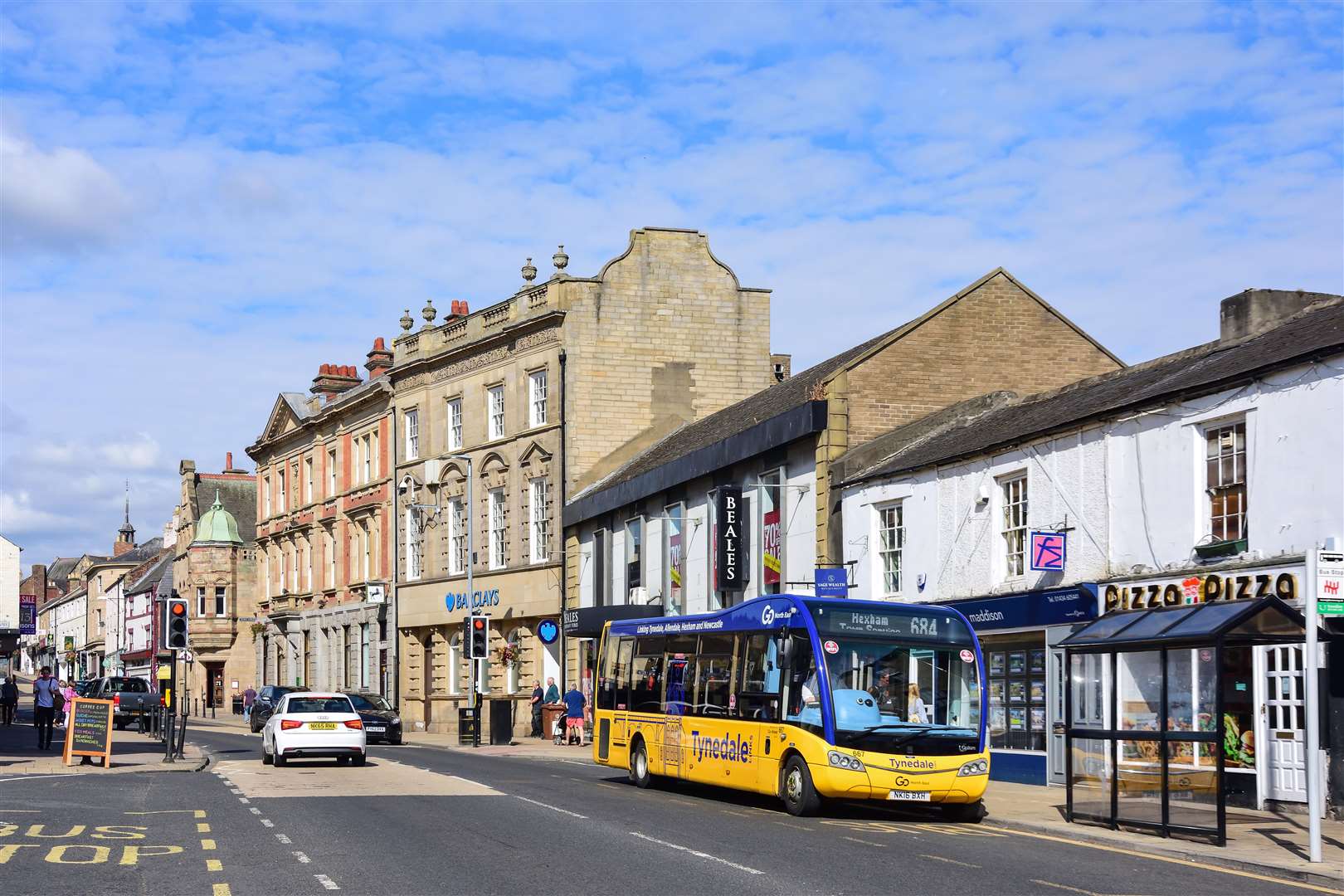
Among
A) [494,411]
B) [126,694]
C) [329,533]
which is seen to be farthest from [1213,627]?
[329,533]

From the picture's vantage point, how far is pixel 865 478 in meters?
30.8

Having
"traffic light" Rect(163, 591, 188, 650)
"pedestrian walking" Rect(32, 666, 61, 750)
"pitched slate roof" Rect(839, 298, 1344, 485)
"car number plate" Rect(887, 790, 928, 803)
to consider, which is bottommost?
"pedestrian walking" Rect(32, 666, 61, 750)

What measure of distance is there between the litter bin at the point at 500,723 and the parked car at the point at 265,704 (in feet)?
32.1

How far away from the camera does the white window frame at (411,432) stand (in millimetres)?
58156

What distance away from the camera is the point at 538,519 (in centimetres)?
5119

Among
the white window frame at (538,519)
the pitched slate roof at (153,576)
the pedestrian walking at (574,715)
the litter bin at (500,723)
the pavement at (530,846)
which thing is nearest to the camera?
the pavement at (530,846)

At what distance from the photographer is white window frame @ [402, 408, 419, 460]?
5816 centimetres

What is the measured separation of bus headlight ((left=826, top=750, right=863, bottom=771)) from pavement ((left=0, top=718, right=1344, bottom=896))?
65 centimetres

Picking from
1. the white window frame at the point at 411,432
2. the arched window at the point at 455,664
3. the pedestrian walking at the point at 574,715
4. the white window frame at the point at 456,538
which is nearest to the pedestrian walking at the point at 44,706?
the pedestrian walking at the point at 574,715

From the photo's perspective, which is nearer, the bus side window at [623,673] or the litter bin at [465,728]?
the bus side window at [623,673]

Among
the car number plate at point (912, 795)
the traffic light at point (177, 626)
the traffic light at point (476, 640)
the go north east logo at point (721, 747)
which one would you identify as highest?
the traffic light at point (177, 626)

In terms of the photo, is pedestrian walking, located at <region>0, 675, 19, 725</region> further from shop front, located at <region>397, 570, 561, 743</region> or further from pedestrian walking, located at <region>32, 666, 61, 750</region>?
pedestrian walking, located at <region>32, 666, 61, 750</region>

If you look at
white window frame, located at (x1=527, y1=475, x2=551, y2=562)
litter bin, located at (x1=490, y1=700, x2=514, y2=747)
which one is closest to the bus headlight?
litter bin, located at (x1=490, y1=700, x2=514, y2=747)

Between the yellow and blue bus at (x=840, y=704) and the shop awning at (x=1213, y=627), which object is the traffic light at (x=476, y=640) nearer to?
the yellow and blue bus at (x=840, y=704)
